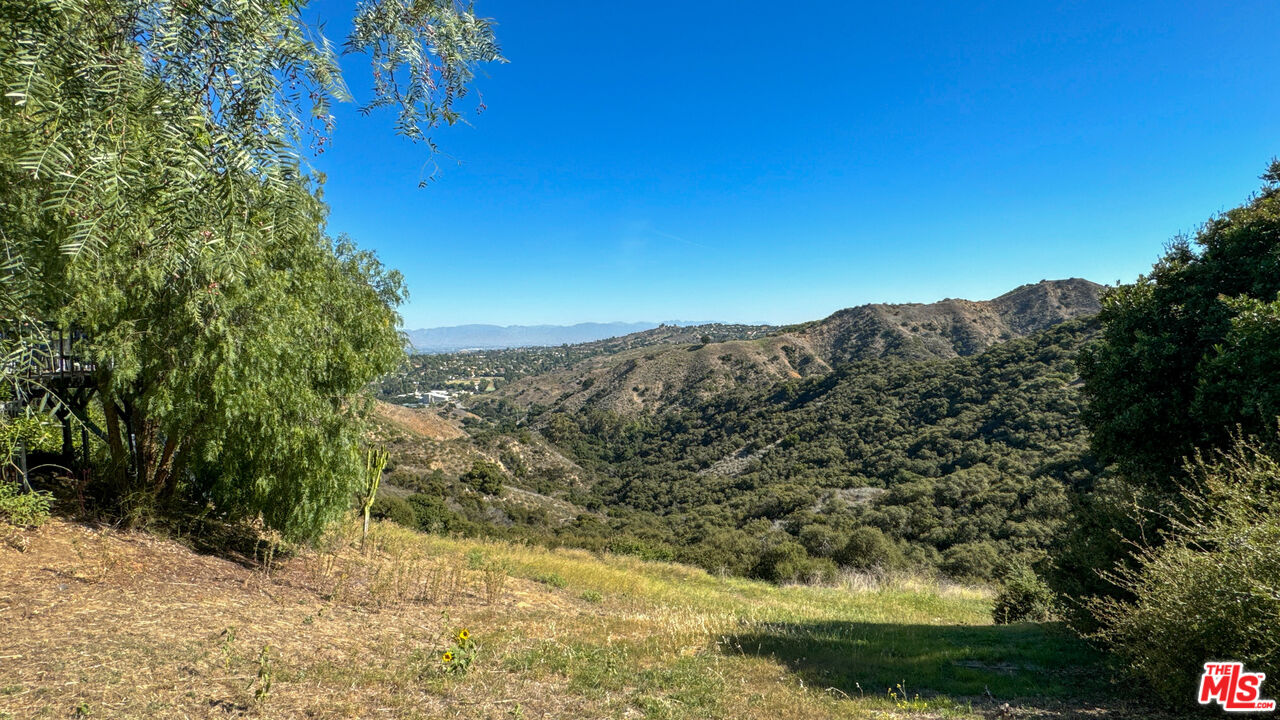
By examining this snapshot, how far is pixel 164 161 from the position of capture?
278 cm

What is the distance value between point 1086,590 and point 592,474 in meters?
51.4

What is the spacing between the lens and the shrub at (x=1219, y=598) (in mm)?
4371

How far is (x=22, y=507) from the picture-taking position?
7.16 m

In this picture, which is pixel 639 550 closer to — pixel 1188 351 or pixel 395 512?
pixel 395 512

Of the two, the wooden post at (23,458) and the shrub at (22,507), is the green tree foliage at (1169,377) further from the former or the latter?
the wooden post at (23,458)

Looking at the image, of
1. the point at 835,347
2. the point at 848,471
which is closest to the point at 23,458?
the point at 848,471

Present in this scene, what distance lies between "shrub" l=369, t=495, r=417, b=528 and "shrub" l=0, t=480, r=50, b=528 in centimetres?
1226

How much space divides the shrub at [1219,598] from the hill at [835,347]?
6789 centimetres

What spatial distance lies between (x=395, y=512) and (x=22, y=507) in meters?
14.4

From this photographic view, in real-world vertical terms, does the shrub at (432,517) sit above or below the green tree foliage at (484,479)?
above

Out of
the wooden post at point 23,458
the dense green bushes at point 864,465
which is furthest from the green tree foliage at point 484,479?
the wooden post at point 23,458

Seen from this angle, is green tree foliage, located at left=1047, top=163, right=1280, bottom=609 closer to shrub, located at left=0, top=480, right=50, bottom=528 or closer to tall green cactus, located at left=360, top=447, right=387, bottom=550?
tall green cactus, located at left=360, top=447, right=387, bottom=550

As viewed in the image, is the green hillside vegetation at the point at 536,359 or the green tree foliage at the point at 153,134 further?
the green hillside vegetation at the point at 536,359

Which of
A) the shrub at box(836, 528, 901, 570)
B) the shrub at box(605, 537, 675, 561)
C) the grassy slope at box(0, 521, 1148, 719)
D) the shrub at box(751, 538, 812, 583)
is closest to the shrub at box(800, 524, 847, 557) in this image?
the shrub at box(836, 528, 901, 570)
